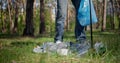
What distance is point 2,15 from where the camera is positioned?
46406mm

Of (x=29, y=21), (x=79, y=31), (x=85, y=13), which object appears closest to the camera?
(x=85, y=13)

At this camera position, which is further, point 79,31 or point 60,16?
point 79,31

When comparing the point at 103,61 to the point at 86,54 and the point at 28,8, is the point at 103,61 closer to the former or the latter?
the point at 86,54

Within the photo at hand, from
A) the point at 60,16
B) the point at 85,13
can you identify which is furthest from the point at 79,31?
the point at 85,13

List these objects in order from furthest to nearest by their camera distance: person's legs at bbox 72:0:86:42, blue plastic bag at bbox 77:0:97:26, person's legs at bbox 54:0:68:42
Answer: person's legs at bbox 72:0:86:42, person's legs at bbox 54:0:68:42, blue plastic bag at bbox 77:0:97:26

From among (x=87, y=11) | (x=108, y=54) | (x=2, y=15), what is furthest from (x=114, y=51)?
(x=2, y=15)

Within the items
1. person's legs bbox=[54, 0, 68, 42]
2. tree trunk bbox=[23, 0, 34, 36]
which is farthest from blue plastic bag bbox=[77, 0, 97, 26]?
tree trunk bbox=[23, 0, 34, 36]

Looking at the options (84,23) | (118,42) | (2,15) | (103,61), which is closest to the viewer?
(103,61)

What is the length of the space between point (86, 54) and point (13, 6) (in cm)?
3683

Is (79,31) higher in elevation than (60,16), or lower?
lower

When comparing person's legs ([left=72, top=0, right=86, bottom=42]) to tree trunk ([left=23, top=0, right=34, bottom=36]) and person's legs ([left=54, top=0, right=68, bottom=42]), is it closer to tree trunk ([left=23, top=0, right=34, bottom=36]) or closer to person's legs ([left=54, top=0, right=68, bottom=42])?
person's legs ([left=54, top=0, right=68, bottom=42])

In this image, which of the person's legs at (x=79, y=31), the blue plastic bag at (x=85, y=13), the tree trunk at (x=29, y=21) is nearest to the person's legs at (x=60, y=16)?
the person's legs at (x=79, y=31)

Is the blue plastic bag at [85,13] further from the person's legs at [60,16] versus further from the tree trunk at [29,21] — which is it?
the tree trunk at [29,21]

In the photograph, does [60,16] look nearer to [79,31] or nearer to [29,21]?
[79,31]
